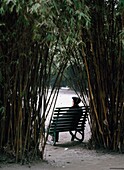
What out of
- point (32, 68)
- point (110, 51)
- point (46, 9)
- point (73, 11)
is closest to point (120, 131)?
point (110, 51)

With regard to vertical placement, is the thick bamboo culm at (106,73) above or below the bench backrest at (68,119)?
above

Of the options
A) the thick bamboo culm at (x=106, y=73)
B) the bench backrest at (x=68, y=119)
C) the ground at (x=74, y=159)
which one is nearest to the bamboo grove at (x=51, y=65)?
the thick bamboo culm at (x=106, y=73)

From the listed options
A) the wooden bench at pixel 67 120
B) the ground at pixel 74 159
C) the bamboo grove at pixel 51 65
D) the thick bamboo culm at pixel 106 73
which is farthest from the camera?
the wooden bench at pixel 67 120

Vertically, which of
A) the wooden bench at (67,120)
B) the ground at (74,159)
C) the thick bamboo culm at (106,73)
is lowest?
the ground at (74,159)

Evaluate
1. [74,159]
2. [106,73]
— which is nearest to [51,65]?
[106,73]

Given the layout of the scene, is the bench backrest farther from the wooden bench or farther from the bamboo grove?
the bamboo grove

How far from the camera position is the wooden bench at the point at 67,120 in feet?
20.4

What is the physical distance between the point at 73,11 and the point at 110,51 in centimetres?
206

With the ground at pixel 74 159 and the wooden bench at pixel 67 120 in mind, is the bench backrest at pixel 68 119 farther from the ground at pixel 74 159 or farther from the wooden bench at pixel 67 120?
the ground at pixel 74 159

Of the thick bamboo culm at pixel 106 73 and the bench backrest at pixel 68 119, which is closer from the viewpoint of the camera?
the thick bamboo culm at pixel 106 73

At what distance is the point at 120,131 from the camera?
17.7 feet

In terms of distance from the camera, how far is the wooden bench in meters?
6.21

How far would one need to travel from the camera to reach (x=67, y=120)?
639 centimetres

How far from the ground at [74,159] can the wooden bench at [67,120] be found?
252 mm
